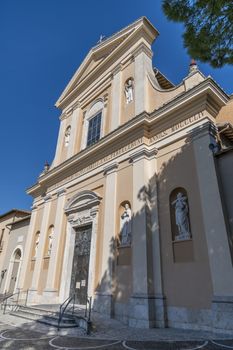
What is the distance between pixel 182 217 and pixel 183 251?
932mm

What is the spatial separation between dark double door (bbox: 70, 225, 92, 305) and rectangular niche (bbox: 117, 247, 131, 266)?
2.00 metres

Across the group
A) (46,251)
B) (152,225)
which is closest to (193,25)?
(152,225)

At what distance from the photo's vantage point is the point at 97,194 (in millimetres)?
10227

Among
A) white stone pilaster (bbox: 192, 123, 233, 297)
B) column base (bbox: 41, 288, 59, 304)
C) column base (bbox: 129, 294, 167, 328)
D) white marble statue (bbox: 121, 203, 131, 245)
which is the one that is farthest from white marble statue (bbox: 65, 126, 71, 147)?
column base (bbox: 129, 294, 167, 328)

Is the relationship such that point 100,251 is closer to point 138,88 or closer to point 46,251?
point 46,251

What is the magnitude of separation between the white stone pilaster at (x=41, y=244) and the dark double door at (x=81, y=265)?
2.47 metres

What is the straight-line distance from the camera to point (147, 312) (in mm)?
6609

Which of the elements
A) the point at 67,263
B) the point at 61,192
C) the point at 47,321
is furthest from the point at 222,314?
the point at 61,192

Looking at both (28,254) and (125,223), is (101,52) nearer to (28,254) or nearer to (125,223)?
(125,223)

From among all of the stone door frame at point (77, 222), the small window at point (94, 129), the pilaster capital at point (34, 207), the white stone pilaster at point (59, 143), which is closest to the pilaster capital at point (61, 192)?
the stone door frame at point (77, 222)

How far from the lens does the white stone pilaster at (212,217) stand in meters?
5.78

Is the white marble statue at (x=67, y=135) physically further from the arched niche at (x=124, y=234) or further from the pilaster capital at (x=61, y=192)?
the arched niche at (x=124, y=234)

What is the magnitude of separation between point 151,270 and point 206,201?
8.36 feet

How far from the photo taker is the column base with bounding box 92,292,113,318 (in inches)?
305
